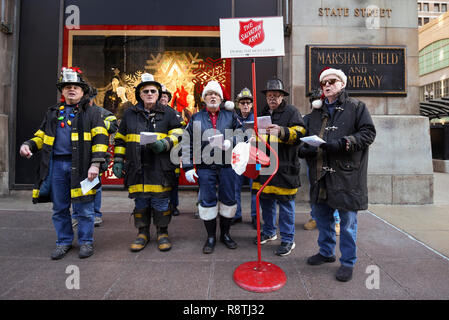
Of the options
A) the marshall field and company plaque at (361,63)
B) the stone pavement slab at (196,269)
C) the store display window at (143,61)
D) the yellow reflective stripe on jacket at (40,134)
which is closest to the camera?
the stone pavement slab at (196,269)

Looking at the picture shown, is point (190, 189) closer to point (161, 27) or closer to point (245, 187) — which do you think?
point (245, 187)

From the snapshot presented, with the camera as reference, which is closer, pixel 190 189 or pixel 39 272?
pixel 39 272

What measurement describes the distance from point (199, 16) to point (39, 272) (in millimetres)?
6068

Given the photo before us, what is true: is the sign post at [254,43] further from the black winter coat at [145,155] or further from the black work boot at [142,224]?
the black work boot at [142,224]

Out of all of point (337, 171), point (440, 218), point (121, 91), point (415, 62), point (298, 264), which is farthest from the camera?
point (121, 91)

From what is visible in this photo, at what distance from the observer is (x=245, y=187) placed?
636cm

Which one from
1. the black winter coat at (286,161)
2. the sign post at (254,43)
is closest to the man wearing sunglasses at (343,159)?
the black winter coat at (286,161)

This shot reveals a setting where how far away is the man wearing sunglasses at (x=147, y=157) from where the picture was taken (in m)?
3.32

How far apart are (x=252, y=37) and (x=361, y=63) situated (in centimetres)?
435

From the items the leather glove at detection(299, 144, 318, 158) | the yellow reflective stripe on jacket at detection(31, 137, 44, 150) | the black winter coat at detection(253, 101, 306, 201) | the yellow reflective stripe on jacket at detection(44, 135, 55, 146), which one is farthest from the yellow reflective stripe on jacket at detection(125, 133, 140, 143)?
the leather glove at detection(299, 144, 318, 158)

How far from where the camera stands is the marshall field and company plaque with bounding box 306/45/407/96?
5.87 meters

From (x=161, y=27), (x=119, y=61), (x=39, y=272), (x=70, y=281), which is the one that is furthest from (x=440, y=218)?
(x=119, y=61)

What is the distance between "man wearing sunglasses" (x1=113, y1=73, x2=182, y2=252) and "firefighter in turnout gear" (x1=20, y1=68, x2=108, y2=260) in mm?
281

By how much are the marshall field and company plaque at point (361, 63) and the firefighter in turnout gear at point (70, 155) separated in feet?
15.0
